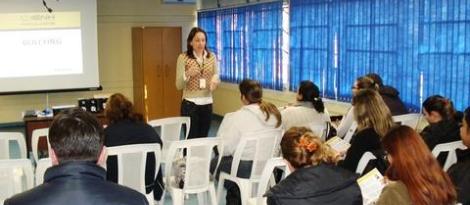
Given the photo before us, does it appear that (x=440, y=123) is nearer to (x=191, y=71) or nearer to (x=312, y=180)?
(x=312, y=180)

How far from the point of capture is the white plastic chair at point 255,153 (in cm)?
369

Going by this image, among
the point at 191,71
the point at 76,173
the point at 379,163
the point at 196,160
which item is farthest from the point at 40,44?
the point at 76,173

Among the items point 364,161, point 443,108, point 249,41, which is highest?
point 249,41

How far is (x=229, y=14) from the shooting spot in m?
8.08

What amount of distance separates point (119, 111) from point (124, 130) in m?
0.12

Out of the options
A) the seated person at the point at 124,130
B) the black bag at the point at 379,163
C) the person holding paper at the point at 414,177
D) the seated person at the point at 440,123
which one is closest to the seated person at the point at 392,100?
the seated person at the point at 440,123

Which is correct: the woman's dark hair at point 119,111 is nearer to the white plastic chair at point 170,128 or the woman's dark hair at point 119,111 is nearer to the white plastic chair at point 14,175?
the white plastic chair at point 14,175

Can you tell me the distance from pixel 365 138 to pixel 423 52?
199 cm

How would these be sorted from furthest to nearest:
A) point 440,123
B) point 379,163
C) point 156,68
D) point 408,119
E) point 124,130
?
point 156,68
point 408,119
point 440,123
point 124,130
point 379,163

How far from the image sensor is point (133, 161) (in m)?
3.23

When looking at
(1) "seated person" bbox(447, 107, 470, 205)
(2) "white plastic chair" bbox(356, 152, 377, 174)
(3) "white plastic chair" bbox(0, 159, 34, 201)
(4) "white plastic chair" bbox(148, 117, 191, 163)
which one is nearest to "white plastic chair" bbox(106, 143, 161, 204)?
(3) "white plastic chair" bbox(0, 159, 34, 201)

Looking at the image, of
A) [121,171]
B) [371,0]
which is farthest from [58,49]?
[121,171]

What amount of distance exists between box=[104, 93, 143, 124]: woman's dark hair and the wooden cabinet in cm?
492

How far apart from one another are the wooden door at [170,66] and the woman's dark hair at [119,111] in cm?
510
